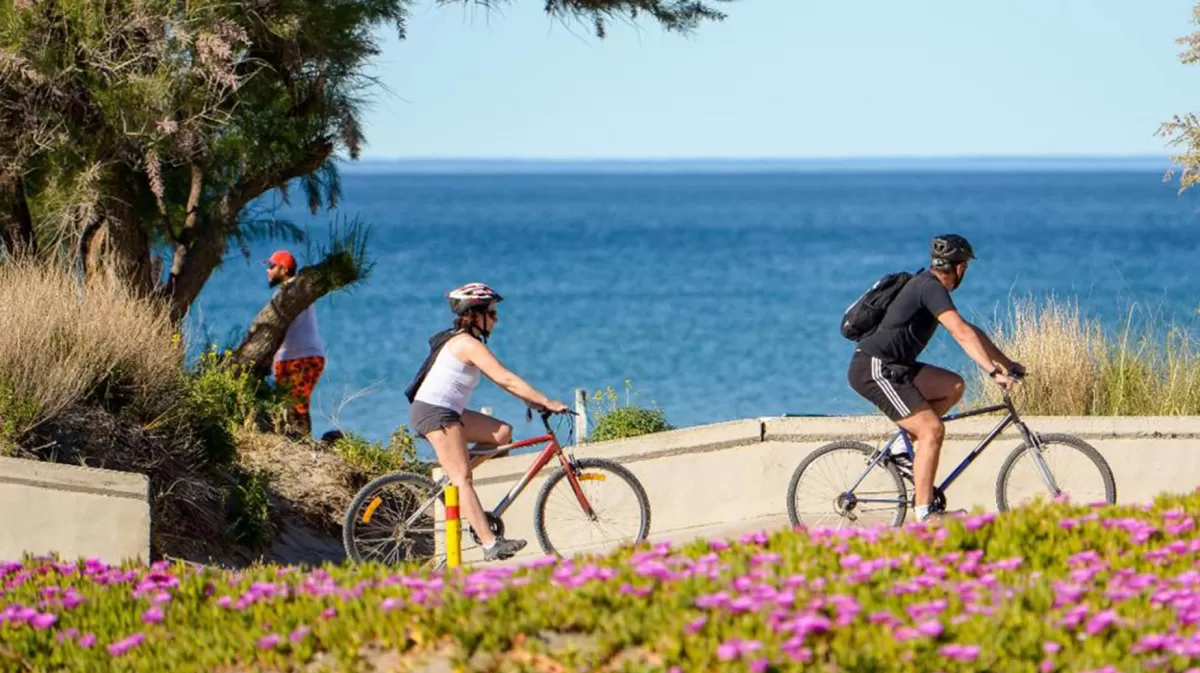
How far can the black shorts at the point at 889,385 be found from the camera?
9914mm

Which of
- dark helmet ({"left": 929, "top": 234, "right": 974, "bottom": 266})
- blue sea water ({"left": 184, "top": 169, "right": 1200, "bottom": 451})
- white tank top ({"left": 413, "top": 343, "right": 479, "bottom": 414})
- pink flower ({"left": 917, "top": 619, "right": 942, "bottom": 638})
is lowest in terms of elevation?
blue sea water ({"left": 184, "top": 169, "right": 1200, "bottom": 451})

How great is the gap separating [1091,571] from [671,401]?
33.8 metres

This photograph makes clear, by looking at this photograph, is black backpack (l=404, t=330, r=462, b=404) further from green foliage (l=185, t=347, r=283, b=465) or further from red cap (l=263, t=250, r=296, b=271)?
red cap (l=263, t=250, r=296, b=271)

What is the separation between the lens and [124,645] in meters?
6.56

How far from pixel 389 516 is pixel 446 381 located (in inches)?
44.8

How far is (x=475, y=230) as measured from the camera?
422 ft

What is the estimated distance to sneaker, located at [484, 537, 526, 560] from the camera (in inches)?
391

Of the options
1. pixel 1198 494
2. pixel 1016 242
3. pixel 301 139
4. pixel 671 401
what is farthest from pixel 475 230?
pixel 1198 494

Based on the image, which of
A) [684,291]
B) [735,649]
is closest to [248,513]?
[735,649]

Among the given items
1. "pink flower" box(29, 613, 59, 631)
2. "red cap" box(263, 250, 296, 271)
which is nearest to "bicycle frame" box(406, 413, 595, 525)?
"pink flower" box(29, 613, 59, 631)

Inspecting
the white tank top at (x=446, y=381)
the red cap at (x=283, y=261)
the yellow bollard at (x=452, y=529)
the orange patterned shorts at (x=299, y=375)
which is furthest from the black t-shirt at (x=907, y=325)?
the red cap at (x=283, y=261)

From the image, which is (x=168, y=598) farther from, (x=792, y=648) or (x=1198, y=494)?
(x=1198, y=494)

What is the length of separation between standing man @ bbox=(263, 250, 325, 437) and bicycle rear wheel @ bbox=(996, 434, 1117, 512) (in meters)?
7.20

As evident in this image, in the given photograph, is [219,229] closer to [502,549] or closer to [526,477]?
[526,477]
